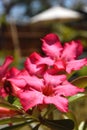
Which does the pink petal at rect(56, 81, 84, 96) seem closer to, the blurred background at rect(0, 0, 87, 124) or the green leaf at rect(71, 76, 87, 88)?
the green leaf at rect(71, 76, 87, 88)

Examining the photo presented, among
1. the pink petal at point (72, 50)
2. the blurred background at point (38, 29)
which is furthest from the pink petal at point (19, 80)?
the blurred background at point (38, 29)

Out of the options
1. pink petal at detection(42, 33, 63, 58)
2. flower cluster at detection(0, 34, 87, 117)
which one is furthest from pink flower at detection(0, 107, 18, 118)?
pink petal at detection(42, 33, 63, 58)

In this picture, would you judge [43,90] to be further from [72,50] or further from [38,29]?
[38,29]

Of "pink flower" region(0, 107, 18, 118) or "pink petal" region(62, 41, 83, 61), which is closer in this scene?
"pink flower" region(0, 107, 18, 118)

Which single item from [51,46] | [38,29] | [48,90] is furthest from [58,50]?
[38,29]

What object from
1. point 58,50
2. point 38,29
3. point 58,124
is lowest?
point 58,124

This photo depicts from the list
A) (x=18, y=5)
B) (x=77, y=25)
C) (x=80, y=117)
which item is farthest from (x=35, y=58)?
(x=18, y=5)

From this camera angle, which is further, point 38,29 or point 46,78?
point 38,29

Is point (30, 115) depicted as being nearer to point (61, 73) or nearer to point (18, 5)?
point (61, 73)
